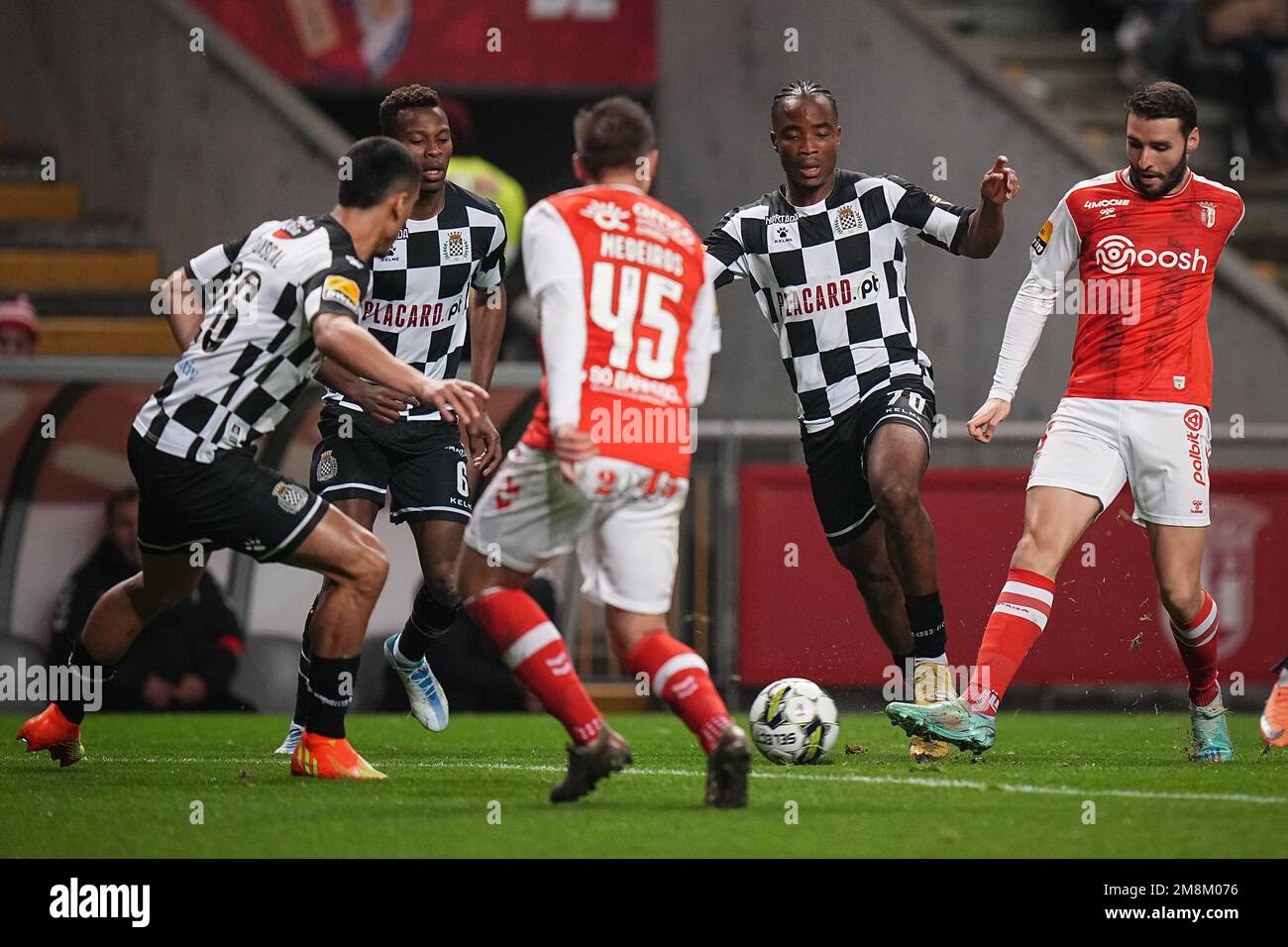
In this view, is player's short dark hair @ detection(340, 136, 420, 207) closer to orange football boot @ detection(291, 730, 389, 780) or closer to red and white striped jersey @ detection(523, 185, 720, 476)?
red and white striped jersey @ detection(523, 185, 720, 476)

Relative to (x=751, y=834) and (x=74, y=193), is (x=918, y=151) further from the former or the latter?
(x=751, y=834)

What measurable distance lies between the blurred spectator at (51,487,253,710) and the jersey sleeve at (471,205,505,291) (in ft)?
10.4

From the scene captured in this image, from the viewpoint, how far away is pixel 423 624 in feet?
24.0

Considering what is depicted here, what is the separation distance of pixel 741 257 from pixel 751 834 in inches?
120

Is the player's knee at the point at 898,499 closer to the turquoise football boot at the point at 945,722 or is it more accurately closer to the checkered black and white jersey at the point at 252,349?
the turquoise football boot at the point at 945,722

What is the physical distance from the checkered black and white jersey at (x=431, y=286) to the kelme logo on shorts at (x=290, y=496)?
122cm

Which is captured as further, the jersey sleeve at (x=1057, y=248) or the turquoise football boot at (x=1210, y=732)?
the turquoise football boot at (x=1210, y=732)

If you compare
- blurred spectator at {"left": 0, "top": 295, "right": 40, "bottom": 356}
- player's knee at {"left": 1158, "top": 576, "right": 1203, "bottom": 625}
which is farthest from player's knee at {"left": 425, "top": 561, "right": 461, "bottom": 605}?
blurred spectator at {"left": 0, "top": 295, "right": 40, "bottom": 356}

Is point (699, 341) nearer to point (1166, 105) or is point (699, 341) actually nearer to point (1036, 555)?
point (1036, 555)

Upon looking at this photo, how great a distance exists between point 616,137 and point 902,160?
750cm

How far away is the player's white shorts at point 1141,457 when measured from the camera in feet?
21.2

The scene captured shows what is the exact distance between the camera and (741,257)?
284 inches

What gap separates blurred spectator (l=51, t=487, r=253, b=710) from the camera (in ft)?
32.1

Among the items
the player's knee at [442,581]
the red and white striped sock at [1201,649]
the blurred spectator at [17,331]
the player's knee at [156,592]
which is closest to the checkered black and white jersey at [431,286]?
the player's knee at [442,581]
